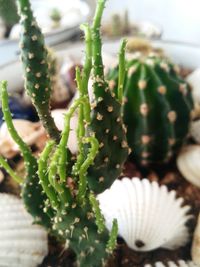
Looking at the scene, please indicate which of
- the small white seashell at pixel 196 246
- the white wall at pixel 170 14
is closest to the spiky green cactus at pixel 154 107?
the small white seashell at pixel 196 246

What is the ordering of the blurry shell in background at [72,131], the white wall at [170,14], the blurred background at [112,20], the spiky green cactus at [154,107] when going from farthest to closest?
the white wall at [170,14]
the blurred background at [112,20]
the spiky green cactus at [154,107]
the blurry shell in background at [72,131]

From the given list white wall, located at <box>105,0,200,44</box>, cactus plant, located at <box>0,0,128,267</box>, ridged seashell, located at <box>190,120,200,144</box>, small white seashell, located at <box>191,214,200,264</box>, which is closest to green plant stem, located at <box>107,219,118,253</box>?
cactus plant, located at <box>0,0,128,267</box>

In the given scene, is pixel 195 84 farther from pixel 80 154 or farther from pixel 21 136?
pixel 80 154

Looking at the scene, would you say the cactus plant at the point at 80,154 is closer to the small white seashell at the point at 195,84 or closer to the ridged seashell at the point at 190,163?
the ridged seashell at the point at 190,163

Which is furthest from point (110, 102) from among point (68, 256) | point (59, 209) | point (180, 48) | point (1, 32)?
point (1, 32)

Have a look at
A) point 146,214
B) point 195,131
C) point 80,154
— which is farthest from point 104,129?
point 195,131

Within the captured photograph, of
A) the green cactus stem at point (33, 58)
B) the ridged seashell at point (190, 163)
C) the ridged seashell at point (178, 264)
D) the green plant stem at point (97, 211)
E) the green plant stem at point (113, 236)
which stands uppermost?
the green cactus stem at point (33, 58)
